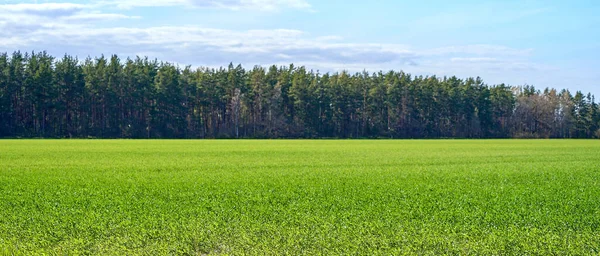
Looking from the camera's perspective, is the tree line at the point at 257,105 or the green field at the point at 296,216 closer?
the green field at the point at 296,216

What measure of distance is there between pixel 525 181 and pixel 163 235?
16.8m

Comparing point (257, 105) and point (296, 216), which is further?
point (257, 105)

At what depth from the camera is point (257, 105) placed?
120688 mm

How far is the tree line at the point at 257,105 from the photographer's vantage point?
10406cm

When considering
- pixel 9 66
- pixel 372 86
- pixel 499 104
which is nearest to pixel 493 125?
pixel 499 104

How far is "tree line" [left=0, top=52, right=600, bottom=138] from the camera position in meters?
104

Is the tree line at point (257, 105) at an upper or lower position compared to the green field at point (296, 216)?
upper

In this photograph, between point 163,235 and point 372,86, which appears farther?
point 372,86

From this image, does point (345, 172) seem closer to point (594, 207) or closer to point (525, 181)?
point (525, 181)

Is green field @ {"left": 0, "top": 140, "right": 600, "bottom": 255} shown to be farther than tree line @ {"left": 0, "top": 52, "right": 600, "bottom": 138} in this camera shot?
No

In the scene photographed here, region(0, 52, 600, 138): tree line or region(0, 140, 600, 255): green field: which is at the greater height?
region(0, 52, 600, 138): tree line

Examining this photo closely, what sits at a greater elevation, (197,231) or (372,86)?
(372,86)

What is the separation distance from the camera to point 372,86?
13062 cm

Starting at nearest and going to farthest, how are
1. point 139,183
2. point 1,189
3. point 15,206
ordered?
point 15,206
point 1,189
point 139,183
